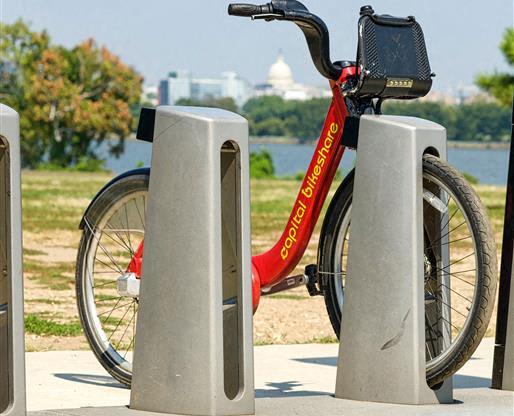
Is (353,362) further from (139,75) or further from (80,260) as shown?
(139,75)

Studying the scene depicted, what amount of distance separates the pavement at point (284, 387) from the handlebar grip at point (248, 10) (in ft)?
4.98

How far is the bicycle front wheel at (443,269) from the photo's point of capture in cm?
Result: 457

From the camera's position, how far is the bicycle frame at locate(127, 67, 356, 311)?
5246mm

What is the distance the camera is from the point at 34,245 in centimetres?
1402

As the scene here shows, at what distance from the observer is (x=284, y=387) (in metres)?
5.60

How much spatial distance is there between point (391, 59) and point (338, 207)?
0.60m

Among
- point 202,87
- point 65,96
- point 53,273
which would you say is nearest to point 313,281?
point 53,273

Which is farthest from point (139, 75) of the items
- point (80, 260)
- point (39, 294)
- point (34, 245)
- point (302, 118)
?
point (80, 260)

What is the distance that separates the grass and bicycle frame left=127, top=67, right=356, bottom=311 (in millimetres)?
2113

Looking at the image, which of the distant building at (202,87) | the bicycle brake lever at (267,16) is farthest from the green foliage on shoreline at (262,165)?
the distant building at (202,87)

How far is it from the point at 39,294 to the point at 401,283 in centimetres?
551

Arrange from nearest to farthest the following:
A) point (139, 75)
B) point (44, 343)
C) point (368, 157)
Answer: point (368, 157), point (44, 343), point (139, 75)

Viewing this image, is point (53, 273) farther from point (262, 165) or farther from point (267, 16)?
point (262, 165)

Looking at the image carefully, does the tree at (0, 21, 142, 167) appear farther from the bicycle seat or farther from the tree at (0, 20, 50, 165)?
the bicycle seat
